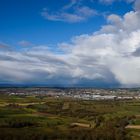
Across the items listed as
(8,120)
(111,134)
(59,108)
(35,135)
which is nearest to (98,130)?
(111,134)

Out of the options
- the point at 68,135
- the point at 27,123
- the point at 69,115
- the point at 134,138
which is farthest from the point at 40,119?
the point at 134,138

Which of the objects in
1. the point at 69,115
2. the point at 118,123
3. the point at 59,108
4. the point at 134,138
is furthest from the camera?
the point at 59,108

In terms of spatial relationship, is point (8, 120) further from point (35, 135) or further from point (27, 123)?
point (35, 135)

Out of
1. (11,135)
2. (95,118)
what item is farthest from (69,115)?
(11,135)

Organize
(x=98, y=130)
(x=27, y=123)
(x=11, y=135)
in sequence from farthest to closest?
(x=27, y=123) < (x=98, y=130) < (x=11, y=135)

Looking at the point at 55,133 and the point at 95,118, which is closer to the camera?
the point at 55,133

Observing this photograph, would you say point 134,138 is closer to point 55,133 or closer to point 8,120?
point 55,133

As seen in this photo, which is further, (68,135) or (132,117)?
(132,117)

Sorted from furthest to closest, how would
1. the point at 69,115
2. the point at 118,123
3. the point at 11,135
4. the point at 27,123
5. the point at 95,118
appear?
the point at 69,115
the point at 95,118
the point at 118,123
the point at 27,123
the point at 11,135

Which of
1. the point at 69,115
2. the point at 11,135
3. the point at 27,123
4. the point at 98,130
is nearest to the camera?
the point at 11,135
